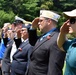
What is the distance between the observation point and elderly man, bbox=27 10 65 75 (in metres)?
4.93

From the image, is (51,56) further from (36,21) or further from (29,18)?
(29,18)

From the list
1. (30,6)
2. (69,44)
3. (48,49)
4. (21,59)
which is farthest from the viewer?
(30,6)

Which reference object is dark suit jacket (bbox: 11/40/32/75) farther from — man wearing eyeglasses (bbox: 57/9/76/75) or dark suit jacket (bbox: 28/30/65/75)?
man wearing eyeglasses (bbox: 57/9/76/75)

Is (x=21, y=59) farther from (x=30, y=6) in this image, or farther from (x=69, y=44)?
(x=30, y=6)

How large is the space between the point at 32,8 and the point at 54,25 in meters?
48.4

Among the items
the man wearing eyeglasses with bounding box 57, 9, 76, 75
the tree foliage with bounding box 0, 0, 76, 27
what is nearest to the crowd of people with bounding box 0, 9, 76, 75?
the man wearing eyeglasses with bounding box 57, 9, 76, 75

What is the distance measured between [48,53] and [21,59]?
1443mm

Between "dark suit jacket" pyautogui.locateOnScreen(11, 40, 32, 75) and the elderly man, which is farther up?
the elderly man

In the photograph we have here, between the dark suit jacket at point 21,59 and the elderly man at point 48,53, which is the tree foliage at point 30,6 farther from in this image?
the elderly man at point 48,53

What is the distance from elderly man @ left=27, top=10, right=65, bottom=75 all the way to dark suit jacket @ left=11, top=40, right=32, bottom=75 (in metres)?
0.85

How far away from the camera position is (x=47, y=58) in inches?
201

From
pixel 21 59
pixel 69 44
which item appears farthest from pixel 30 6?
pixel 69 44

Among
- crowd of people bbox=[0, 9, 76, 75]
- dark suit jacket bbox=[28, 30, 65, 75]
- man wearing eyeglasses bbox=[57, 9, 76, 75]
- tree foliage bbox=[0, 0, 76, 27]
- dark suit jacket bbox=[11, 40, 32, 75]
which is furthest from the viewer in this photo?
tree foliage bbox=[0, 0, 76, 27]

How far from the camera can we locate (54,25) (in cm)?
541
